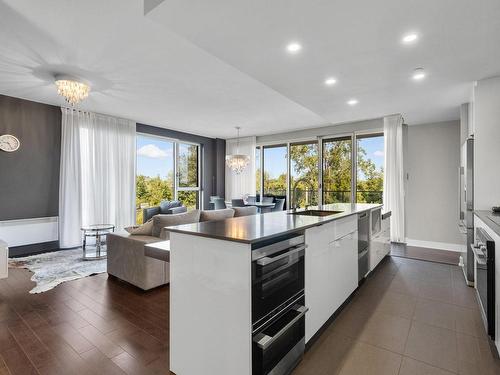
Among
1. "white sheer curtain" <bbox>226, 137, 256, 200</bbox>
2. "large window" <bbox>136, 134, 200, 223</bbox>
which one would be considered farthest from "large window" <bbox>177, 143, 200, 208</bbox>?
"white sheer curtain" <bbox>226, 137, 256, 200</bbox>

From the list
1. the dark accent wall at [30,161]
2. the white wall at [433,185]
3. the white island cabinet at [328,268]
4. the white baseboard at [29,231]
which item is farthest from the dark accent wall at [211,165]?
the white island cabinet at [328,268]

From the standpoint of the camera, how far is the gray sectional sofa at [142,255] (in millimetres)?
3088

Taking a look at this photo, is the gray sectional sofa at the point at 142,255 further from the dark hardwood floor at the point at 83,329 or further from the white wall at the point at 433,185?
the white wall at the point at 433,185

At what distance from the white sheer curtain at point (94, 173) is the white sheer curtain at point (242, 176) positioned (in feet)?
10.0

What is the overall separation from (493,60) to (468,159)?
1.10m

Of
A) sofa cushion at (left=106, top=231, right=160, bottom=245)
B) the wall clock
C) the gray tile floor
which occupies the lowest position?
the gray tile floor

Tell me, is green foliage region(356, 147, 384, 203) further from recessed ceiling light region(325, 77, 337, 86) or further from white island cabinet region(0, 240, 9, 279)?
white island cabinet region(0, 240, 9, 279)

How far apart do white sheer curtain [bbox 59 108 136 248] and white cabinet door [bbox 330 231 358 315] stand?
16.2 ft

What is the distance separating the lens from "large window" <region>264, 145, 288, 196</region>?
25.3ft

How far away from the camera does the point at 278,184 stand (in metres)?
7.81

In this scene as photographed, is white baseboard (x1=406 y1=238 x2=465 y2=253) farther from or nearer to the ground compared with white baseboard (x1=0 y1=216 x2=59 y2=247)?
nearer to the ground

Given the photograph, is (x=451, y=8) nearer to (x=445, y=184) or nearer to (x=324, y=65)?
(x=324, y=65)

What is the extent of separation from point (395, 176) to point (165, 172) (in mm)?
5495

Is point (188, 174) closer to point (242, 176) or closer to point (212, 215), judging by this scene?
point (242, 176)
